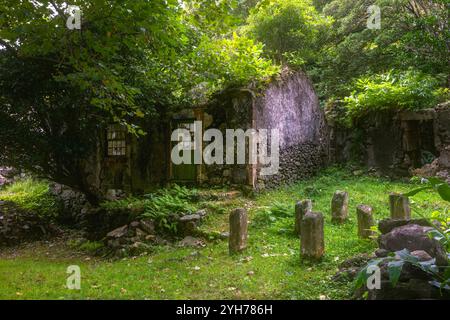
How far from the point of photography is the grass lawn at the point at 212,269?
533 cm

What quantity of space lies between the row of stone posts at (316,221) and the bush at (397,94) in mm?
6999

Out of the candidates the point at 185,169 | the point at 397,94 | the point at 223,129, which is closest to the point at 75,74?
the point at 223,129

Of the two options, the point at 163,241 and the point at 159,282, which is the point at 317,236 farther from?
the point at 163,241

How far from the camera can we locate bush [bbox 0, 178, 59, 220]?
13755 mm

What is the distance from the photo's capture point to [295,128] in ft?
47.7

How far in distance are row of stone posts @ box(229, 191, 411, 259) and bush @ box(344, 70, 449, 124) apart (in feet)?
23.0

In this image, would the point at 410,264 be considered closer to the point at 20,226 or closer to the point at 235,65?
the point at 235,65

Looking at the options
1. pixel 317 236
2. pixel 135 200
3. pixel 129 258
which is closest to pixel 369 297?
pixel 317 236

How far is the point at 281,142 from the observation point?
1337 cm

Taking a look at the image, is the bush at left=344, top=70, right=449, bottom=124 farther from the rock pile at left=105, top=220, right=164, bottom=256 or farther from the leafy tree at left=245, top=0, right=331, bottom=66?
the rock pile at left=105, top=220, right=164, bottom=256

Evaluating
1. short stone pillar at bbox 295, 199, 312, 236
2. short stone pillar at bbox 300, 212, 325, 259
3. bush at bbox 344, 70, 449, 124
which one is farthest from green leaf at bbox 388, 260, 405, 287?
bush at bbox 344, 70, 449, 124

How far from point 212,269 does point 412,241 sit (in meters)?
3.14

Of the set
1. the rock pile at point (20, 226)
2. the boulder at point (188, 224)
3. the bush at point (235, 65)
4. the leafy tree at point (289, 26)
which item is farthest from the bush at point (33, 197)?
the leafy tree at point (289, 26)
